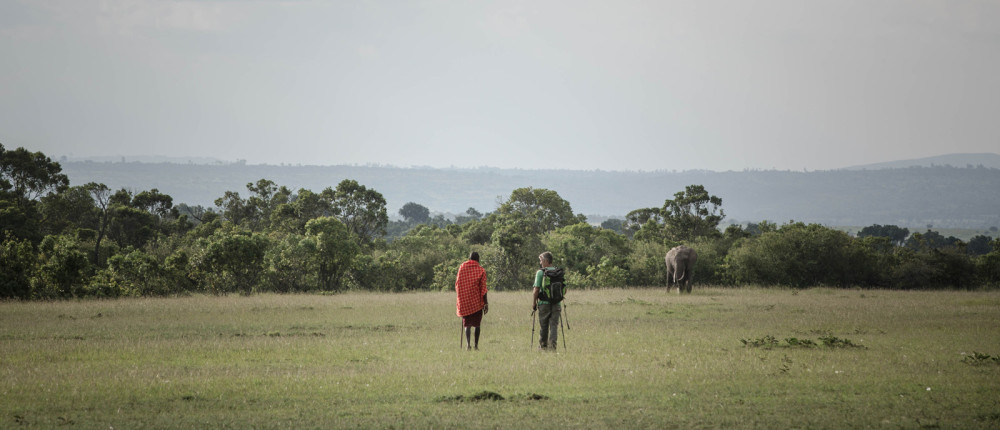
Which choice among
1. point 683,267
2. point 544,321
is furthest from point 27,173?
point 544,321

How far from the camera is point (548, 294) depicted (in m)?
18.0

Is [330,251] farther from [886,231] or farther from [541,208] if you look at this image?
[886,231]

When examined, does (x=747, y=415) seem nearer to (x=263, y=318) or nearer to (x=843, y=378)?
(x=843, y=378)

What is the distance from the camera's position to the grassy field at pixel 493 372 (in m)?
11.8

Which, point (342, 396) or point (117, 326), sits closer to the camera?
point (342, 396)

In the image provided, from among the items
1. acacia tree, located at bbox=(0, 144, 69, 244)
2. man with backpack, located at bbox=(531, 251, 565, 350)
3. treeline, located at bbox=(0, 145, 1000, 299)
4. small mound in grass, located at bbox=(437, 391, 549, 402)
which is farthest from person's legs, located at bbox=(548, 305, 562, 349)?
acacia tree, located at bbox=(0, 144, 69, 244)

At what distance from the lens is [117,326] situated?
24125 millimetres

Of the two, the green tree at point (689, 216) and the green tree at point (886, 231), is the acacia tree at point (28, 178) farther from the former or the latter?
the green tree at point (886, 231)

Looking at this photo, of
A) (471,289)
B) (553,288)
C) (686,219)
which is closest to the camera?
(553,288)

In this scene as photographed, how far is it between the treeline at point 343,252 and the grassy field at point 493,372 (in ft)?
43.9

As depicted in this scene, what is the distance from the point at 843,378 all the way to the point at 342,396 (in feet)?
30.5

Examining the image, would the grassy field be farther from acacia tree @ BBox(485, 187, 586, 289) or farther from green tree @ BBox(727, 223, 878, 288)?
acacia tree @ BBox(485, 187, 586, 289)

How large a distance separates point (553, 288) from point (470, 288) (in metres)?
1.97

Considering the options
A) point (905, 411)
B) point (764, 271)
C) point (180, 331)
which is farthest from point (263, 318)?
point (764, 271)
